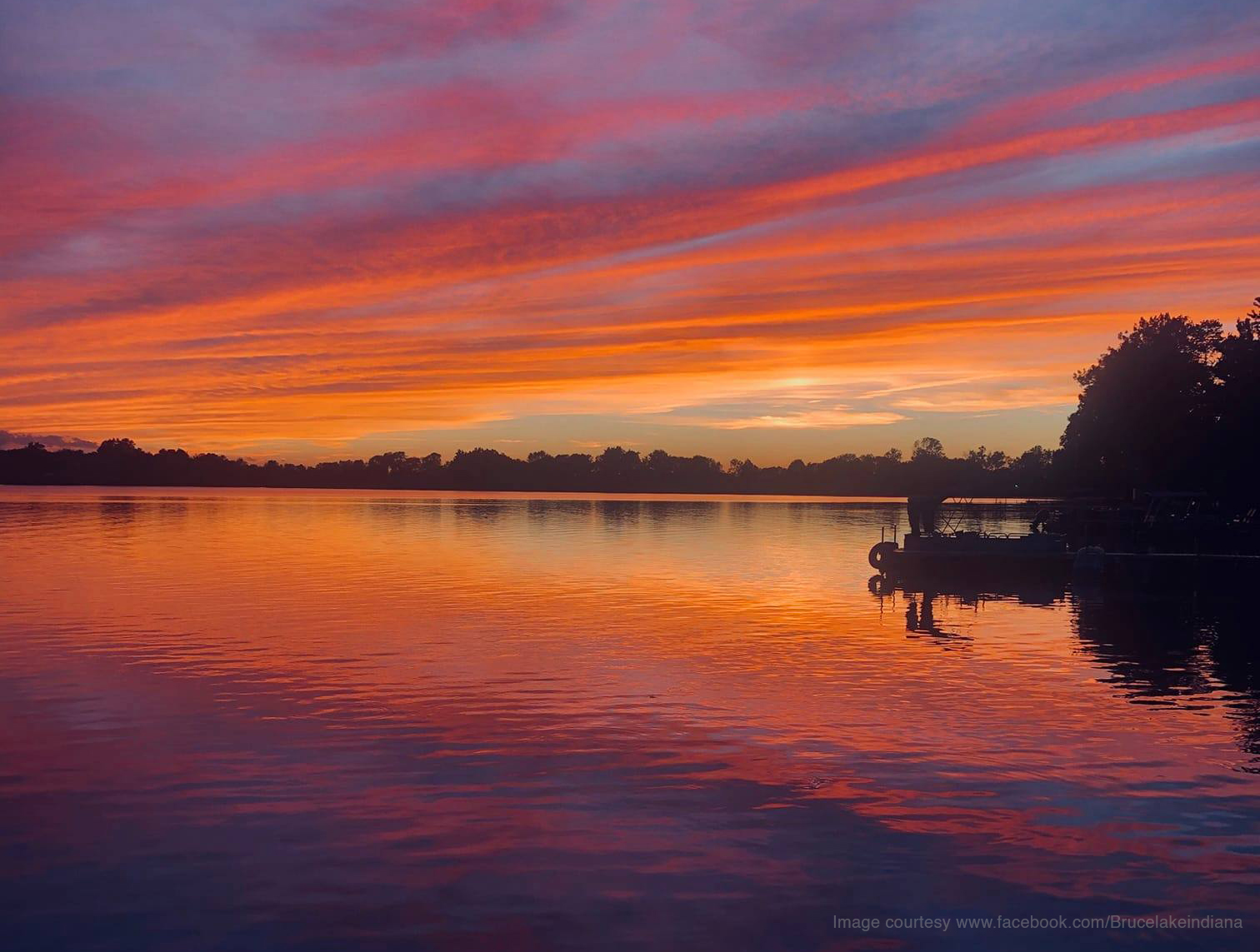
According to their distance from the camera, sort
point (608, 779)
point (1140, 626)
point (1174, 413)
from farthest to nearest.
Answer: point (1174, 413) → point (1140, 626) → point (608, 779)

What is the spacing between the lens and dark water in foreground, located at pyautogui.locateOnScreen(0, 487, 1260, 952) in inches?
563

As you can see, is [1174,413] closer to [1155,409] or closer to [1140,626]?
[1155,409]

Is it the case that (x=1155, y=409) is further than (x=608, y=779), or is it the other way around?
(x=1155, y=409)

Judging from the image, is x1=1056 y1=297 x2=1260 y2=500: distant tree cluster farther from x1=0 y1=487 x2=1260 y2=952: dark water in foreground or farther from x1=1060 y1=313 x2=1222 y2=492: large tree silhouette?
x1=0 y1=487 x2=1260 y2=952: dark water in foreground

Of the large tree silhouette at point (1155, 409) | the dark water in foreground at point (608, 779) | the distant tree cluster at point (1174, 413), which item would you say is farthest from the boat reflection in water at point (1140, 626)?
the large tree silhouette at point (1155, 409)

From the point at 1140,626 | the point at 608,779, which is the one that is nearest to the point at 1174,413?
the point at 1140,626

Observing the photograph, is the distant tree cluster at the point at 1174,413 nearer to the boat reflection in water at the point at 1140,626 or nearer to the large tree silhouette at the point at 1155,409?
the large tree silhouette at the point at 1155,409

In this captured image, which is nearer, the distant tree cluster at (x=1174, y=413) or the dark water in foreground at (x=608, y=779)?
the dark water in foreground at (x=608, y=779)

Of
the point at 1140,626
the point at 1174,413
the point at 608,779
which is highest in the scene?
the point at 1174,413

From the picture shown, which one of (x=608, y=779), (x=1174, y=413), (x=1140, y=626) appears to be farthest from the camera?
(x=1174, y=413)

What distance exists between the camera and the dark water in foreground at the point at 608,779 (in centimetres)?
1430

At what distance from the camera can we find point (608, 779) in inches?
812

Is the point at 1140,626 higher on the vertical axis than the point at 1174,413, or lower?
lower

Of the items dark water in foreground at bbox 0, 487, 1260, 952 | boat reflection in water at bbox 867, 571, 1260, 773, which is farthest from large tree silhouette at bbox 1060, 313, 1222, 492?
dark water in foreground at bbox 0, 487, 1260, 952
